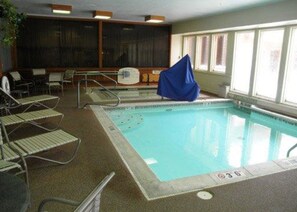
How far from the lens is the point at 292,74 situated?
6383mm

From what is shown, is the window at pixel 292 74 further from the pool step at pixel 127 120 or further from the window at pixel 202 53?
the pool step at pixel 127 120

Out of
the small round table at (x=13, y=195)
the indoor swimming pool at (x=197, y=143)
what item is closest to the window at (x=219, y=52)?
the indoor swimming pool at (x=197, y=143)

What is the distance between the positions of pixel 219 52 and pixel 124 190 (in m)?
7.56

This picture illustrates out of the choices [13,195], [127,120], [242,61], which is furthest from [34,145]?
[242,61]

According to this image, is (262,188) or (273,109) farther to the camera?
(273,109)

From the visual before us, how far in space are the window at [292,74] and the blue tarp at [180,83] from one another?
2.24 m

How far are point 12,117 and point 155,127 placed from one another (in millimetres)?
2947

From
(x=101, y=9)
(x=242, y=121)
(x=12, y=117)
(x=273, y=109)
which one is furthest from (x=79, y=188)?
(x=101, y=9)

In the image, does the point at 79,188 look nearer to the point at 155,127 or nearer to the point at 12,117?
the point at 12,117

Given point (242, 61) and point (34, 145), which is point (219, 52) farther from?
point (34, 145)

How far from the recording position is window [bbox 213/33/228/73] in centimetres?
869

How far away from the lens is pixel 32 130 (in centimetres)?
419

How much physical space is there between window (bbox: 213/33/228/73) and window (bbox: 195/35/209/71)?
500 mm

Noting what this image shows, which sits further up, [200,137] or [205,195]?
[205,195]
